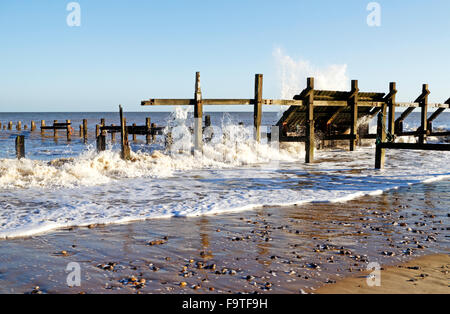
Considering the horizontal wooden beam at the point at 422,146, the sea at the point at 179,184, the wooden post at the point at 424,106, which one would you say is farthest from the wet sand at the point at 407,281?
the wooden post at the point at 424,106

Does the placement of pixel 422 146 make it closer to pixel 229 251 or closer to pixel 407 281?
pixel 407 281

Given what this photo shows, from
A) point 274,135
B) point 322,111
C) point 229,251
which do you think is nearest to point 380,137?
point 274,135

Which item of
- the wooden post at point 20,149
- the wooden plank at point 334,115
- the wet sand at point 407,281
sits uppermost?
the wooden plank at point 334,115

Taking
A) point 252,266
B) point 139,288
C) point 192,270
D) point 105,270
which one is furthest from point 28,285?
point 252,266

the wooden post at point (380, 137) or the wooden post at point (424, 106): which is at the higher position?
the wooden post at point (424, 106)

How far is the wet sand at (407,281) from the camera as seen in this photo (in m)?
3.87

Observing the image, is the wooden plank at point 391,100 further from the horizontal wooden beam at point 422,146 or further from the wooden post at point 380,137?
the horizontal wooden beam at point 422,146

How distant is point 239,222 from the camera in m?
6.45

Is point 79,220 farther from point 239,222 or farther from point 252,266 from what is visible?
point 252,266

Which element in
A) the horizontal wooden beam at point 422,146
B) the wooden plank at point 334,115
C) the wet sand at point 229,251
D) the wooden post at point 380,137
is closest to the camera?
the wet sand at point 229,251

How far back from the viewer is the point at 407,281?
4.09 m

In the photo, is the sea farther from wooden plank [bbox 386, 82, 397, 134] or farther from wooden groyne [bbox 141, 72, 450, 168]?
wooden plank [bbox 386, 82, 397, 134]

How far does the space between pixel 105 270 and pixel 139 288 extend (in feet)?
2.08

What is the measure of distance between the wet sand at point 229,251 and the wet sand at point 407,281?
9 cm
